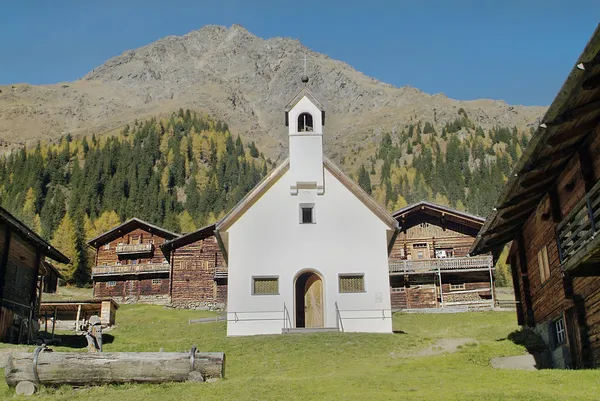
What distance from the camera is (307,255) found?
32219mm

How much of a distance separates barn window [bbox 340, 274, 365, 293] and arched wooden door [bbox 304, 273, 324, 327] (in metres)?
1.10

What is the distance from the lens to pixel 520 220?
23.9m

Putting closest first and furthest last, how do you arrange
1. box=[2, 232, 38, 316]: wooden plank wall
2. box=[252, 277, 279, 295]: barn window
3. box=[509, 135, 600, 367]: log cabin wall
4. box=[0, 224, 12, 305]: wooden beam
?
1. box=[509, 135, 600, 367]: log cabin wall
2. box=[0, 224, 12, 305]: wooden beam
3. box=[252, 277, 279, 295]: barn window
4. box=[2, 232, 38, 316]: wooden plank wall

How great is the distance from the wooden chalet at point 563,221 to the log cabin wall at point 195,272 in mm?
42565

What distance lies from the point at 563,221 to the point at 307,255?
16.6m

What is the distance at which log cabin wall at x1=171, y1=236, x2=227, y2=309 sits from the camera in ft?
213

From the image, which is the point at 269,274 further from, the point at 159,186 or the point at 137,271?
the point at 159,186

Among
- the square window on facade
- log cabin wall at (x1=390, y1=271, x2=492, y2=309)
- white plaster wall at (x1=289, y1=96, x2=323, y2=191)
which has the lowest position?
log cabin wall at (x1=390, y1=271, x2=492, y2=309)

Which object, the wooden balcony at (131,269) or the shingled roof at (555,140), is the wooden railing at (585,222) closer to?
the shingled roof at (555,140)

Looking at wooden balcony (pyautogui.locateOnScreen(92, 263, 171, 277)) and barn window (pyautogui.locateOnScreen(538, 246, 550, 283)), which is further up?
wooden balcony (pyautogui.locateOnScreen(92, 263, 171, 277))

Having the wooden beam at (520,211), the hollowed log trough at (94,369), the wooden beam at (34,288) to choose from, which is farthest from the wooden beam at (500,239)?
the wooden beam at (34,288)

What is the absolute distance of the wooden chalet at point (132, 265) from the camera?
70.6 meters

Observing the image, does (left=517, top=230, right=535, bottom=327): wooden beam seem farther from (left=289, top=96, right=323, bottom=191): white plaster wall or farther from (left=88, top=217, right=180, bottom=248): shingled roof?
(left=88, top=217, right=180, bottom=248): shingled roof

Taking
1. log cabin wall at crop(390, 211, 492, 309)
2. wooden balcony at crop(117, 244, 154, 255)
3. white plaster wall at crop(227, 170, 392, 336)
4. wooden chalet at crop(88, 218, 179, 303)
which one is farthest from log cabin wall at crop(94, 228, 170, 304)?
white plaster wall at crop(227, 170, 392, 336)
